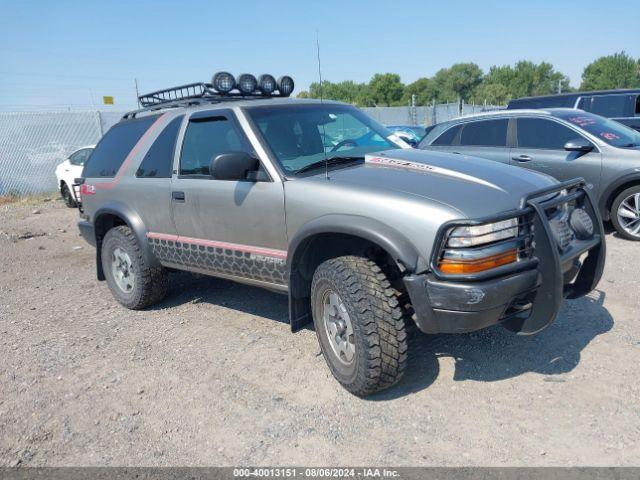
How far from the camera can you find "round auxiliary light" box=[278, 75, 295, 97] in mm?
5246

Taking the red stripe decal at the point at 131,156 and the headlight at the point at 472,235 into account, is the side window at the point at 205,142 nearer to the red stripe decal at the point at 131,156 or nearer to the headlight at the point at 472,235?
the red stripe decal at the point at 131,156

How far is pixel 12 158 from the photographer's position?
1502 cm

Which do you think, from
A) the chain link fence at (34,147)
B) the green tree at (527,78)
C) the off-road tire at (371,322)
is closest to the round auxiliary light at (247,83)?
the off-road tire at (371,322)

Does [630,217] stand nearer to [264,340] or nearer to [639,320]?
[639,320]

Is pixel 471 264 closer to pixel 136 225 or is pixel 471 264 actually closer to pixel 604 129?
pixel 136 225

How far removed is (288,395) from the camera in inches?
136

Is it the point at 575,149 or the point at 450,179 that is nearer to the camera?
the point at 450,179

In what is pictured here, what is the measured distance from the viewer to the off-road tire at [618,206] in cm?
654

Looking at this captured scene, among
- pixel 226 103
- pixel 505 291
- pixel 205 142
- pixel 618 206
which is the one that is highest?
pixel 226 103

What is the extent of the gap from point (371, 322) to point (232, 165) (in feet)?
4.71

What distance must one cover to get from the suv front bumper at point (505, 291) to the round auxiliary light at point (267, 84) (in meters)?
2.92

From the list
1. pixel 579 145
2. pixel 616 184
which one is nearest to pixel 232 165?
pixel 579 145

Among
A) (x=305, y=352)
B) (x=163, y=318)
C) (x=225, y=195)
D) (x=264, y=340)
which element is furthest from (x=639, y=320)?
(x=163, y=318)

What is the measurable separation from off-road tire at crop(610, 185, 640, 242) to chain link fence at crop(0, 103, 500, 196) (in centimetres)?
1409
